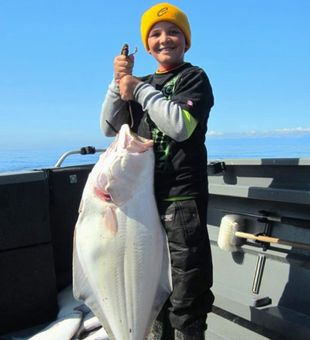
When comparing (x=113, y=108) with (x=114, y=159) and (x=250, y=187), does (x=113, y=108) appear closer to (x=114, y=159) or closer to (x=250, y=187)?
(x=114, y=159)

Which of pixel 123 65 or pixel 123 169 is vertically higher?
pixel 123 65

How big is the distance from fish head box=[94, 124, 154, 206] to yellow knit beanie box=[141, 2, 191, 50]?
63 cm

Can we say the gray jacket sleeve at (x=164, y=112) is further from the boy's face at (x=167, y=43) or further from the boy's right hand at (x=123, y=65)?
the boy's face at (x=167, y=43)

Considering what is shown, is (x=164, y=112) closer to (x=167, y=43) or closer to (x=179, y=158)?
(x=179, y=158)

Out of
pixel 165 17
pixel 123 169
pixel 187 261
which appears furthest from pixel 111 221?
pixel 165 17

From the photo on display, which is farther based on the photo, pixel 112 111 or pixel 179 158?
pixel 112 111

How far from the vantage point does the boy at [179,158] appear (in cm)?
215

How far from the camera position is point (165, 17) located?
2.33 metres

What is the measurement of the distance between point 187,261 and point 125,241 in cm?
32

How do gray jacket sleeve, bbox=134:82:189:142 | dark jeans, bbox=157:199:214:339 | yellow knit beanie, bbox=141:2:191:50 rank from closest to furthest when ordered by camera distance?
gray jacket sleeve, bbox=134:82:189:142 < dark jeans, bbox=157:199:214:339 < yellow knit beanie, bbox=141:2:191:50

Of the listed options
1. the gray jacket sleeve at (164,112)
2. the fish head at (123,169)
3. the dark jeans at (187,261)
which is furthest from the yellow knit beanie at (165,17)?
the dark jeans at (187,261)

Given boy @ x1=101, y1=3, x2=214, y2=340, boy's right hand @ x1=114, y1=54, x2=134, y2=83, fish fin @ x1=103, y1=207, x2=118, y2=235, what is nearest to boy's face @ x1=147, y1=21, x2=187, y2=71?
boy @ x1=101, y1=3, x2=214, y2=340

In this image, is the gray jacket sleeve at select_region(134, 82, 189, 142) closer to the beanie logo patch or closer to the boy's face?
the boy's face

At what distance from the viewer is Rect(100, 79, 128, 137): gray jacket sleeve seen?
242 centimetres
